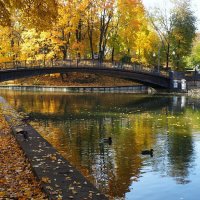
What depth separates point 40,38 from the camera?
73.2 metres

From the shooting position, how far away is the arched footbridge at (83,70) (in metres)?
53.2

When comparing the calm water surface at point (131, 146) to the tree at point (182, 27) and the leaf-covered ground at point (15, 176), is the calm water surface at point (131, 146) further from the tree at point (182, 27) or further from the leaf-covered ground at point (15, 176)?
the tree at point (182, 27)

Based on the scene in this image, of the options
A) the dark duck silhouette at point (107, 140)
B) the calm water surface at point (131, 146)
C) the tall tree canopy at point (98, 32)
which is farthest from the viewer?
the tall tree canopy at point (98, 32)

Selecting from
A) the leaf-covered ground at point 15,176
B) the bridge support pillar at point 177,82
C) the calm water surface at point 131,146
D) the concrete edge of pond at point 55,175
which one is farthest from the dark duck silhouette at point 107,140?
the bridge support pillar at point 177,82

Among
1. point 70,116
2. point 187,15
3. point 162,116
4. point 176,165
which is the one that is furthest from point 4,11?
point 187,15

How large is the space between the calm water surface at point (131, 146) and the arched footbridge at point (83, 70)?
48.3 feet

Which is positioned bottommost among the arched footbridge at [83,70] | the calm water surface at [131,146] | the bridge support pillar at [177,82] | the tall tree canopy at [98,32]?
the calm water surface at [131,146]

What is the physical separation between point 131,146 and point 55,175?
8715 millimetres

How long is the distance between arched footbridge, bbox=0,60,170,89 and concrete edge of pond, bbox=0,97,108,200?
3476cm

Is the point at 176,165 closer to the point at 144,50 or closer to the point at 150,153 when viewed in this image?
the point at 150,153

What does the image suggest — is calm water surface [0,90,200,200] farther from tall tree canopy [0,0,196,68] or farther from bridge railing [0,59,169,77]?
tall tree canopy [0,0,196,68]

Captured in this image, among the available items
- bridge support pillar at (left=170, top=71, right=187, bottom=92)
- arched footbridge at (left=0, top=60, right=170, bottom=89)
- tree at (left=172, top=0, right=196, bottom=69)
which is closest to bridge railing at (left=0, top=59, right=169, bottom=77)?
arched footbridge at (left=0, top=60, right=170, bottom=89)

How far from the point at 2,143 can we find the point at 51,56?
5365 cm

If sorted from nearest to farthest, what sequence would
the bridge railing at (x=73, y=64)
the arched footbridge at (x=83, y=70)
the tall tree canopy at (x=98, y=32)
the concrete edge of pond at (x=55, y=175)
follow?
the concrete edge of pond at (x=55, y=175)
the arched footbridge at (x=83, y=70)
the bridge railing at (x=73, y=64)
the tall tree canopy at (x=98, y=32)
